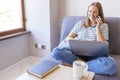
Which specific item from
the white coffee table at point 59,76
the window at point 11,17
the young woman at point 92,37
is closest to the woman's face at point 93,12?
the young woman at point 92,37

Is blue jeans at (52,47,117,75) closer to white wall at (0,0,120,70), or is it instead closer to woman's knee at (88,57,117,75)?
woman's knee at (88,57,117,75)

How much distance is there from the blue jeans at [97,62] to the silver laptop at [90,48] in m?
0.07

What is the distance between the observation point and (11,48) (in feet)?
7.78

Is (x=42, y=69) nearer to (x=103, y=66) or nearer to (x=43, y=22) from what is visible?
(x=103, y=66)

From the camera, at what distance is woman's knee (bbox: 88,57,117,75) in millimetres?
1322

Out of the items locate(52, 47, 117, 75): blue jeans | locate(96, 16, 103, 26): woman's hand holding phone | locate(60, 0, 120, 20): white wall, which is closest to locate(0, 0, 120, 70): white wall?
locate(60, 0, 120, 20): white wall

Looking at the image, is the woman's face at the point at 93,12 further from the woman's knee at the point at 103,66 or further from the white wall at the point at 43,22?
the woman's knee at the point at 103,66

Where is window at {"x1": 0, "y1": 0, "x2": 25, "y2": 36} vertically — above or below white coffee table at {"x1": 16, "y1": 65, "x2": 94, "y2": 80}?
above

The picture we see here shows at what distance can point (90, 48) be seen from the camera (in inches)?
51.8

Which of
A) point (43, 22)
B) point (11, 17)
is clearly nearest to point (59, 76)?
point (43, 22)

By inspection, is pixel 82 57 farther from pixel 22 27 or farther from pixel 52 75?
pixel 22 27

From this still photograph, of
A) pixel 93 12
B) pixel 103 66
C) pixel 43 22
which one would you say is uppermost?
pixel 93 12

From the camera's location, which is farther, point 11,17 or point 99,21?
point 11,17

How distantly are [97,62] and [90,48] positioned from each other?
6.4 inches
